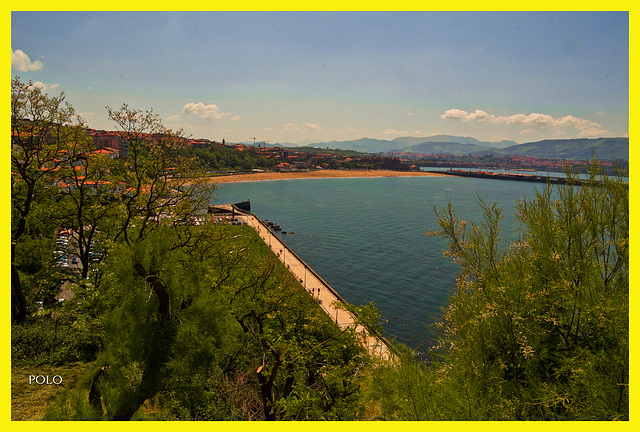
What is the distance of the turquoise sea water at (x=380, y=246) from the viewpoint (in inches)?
1013

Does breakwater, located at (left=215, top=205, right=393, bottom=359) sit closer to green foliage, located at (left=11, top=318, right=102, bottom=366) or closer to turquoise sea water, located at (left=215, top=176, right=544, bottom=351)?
turquoise sea water, located at (left=215, top=176, right=544, bottom=351)

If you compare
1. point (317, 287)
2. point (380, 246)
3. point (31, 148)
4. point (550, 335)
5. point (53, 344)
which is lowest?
point (317, 287)

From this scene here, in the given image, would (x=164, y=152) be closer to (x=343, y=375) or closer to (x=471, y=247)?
(x=343, y=375)

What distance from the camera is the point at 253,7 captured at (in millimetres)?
5461

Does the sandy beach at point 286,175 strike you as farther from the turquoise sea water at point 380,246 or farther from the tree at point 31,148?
the tree at point 31,148

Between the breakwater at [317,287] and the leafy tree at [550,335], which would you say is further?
the breakwater at [317,287]

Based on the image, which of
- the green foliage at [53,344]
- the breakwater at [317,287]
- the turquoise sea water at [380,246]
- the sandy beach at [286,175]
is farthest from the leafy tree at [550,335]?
the sandy beach at [286,175]

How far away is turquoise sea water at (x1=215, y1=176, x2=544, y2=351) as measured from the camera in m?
25.7

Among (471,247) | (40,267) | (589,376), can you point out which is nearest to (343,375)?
(471,247)

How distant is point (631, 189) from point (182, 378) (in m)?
9.40

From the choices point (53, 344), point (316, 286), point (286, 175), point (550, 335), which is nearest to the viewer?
point (550, 335)

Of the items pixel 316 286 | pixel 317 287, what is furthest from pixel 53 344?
pixel 316 286

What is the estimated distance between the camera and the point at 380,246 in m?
42.3

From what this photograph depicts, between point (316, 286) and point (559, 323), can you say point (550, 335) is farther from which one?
point (316, 286)
